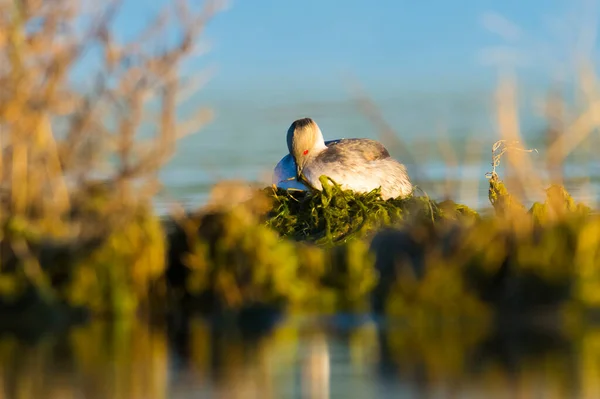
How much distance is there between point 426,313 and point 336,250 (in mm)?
1350

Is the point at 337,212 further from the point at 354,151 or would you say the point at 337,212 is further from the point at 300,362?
the point at 300,362

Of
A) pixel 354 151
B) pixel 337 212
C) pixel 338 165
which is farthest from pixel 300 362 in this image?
pixel 354 151

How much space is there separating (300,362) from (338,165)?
7.61 metres

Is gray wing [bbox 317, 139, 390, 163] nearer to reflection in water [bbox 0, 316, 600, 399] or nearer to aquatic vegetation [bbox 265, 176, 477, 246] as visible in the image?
aquatic vegetation [bbox 265, 176, 477, 246]

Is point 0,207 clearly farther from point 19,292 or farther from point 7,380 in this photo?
point 7,380

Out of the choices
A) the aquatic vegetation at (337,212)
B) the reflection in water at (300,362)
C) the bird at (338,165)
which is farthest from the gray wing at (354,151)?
the reflection in water at (300,362)

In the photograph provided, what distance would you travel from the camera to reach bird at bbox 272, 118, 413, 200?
14.2 metres

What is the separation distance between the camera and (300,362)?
684cm

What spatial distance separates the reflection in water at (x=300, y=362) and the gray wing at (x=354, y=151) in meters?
6.38

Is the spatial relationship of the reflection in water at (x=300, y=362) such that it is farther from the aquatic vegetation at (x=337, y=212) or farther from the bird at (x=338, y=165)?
the bird at (x=338, y=165)

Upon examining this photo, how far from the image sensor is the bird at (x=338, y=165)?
14234 mm

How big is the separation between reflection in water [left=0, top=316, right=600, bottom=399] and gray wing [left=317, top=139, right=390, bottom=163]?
6.38 meters

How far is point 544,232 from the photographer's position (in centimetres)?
818

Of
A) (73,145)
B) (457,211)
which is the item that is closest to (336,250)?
(73,145)
